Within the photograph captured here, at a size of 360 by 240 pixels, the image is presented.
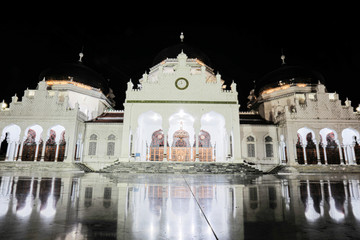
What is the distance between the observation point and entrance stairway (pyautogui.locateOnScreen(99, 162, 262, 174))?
18484mm

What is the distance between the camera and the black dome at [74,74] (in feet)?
102

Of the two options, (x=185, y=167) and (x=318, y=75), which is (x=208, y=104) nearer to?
(x=185, y=167)

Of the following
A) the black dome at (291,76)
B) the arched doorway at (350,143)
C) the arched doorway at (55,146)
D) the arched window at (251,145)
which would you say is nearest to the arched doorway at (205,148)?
the arched window at (251,145)

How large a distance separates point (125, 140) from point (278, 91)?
2321cm

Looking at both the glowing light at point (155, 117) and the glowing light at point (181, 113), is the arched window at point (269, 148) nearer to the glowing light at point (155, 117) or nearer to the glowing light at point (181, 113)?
the glowing light at point (181, 113)

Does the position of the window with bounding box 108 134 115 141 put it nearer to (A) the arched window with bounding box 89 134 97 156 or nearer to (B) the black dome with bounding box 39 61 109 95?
(A) the arched window with bounding box 89 134 97 156

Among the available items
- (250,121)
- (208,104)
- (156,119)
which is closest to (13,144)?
(156,119)

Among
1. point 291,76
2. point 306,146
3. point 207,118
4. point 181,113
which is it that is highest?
point 291,76

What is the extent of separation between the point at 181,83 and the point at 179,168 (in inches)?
387

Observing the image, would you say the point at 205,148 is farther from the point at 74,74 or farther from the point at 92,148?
the point at 74,74

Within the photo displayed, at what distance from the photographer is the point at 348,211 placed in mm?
2449

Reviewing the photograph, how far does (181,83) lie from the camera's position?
23.8 meters

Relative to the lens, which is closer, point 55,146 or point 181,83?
point 181,83

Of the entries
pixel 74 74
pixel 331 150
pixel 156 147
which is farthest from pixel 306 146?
pixel 74 74
